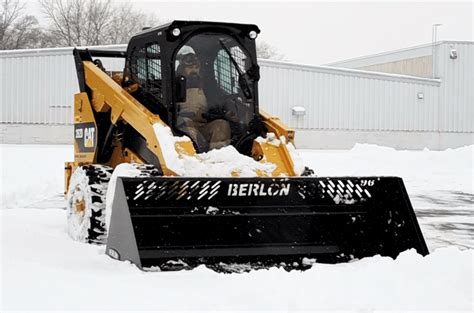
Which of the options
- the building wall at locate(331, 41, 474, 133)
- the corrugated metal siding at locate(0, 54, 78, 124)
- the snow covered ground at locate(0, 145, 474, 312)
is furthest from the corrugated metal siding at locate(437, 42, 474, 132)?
the snow covered ground at locate(0, 145, 474, 312)

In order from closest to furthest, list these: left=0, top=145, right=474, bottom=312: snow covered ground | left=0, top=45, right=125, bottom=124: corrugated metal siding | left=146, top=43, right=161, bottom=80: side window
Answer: left=0, top=145, right=474, bottom=312: snow covered ground < left=146, top=43, right=161, bottom=80: side window < left=0, top=45, right=125, bottom=124: corrugated metal siding

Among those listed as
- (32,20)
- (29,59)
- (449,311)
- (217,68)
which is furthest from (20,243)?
(32,20)

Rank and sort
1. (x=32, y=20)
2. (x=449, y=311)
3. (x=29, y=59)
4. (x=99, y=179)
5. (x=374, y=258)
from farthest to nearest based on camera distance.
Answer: (x=32, y=20) → (x=29, y=59) → (x=99, y=179) → (x=374, y=258) → (x=449, y=311)

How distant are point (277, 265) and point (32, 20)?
56817 mm

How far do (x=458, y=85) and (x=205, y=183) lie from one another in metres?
27.9

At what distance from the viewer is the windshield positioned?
7504mm

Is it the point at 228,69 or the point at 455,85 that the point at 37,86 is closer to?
the point at 455,85

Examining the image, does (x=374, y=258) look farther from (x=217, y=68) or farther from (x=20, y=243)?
(x=20, y=243)

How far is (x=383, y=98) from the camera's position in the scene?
30625mm

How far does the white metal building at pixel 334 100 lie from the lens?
90.2 feet

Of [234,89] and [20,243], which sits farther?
[234,89]

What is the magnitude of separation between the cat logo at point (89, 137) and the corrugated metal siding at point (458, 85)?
25581mm

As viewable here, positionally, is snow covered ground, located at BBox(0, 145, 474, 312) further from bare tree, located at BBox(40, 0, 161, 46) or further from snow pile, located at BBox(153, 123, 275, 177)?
bare tree, located at BBox(40, 0, 161, 46)

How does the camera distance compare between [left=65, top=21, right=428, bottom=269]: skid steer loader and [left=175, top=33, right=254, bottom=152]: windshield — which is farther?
[left=175, top=33, right=254, bottom=152]: windshield
